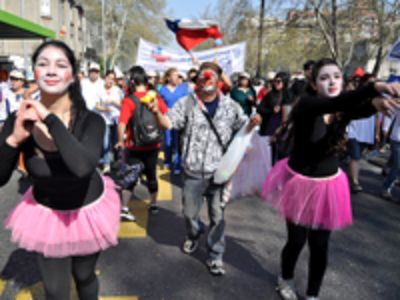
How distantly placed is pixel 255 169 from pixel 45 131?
220cm

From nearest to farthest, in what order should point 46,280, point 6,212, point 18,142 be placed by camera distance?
1. point 18,142
2. point 46,280
3. point 6,212

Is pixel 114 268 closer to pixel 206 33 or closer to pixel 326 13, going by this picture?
pixel 206 33

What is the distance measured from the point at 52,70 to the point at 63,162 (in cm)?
53

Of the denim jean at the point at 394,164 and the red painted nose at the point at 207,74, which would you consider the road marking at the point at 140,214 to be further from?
the denim jean at the point at 394,164

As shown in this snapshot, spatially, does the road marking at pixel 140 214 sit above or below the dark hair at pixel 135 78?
below

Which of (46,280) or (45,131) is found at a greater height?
(45,131)

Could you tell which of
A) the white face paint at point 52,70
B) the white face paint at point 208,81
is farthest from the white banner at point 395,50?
the white face paint at point 52,70

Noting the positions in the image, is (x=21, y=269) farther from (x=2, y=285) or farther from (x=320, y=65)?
(x=320, y=65)

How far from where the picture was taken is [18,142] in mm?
1854

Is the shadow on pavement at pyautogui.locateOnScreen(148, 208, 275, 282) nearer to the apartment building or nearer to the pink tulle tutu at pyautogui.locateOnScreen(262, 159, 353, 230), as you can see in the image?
the pink tulle tutu at pyautogui.locateOnScreen(262, 159, 353, 230)

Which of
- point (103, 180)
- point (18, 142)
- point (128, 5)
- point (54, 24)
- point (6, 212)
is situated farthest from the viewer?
point (128, 5)

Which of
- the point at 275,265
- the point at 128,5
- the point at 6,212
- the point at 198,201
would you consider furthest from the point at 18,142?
the point at 128,5

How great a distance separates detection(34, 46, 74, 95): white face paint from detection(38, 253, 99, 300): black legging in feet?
3.35

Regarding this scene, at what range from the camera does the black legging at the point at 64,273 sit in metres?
2.08
